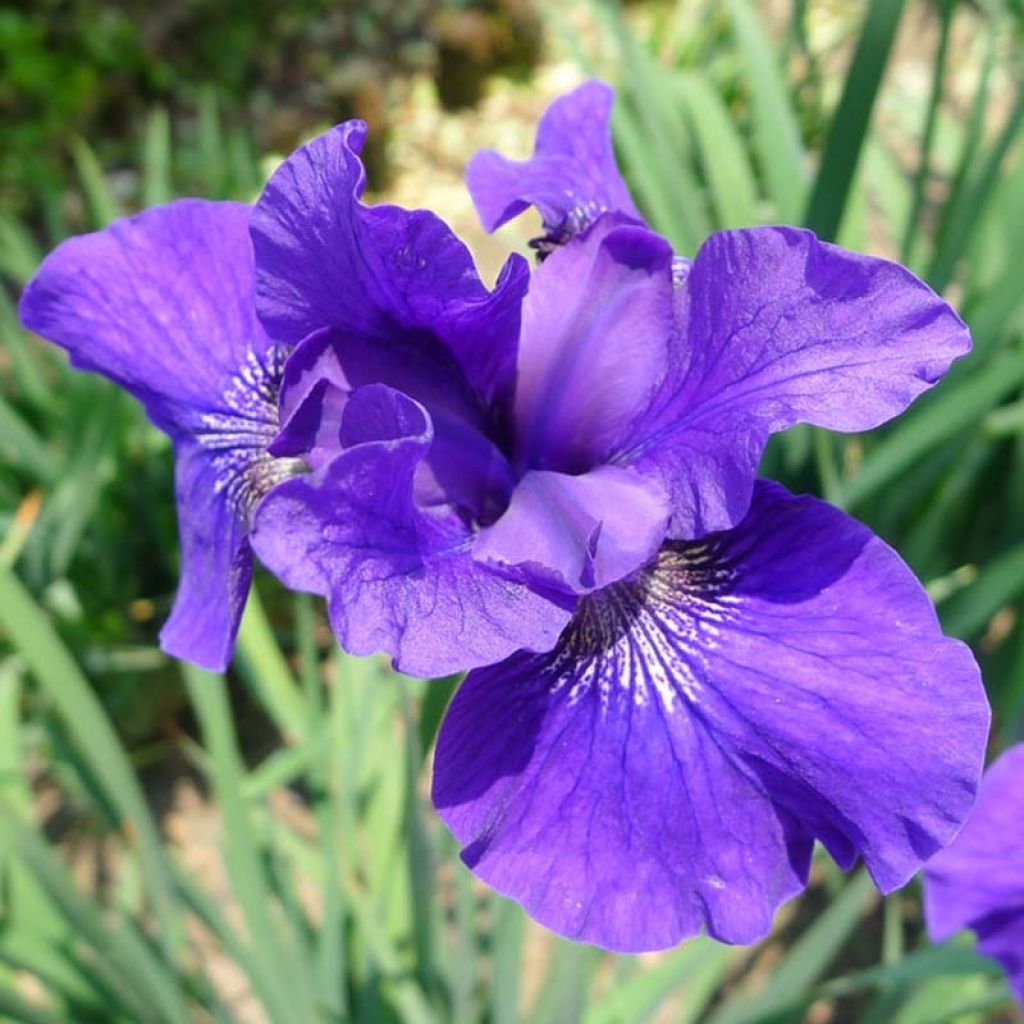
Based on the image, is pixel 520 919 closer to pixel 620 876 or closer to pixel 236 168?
pixel 620 876

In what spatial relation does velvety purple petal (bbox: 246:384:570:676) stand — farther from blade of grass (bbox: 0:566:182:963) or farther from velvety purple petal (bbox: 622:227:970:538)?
blade of grass (bbox: 0:566:182:963)

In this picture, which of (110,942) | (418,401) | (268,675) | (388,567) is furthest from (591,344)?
(268,675)

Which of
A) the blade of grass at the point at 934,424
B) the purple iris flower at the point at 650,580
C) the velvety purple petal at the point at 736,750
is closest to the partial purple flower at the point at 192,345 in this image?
the purple iris flower at the point at 650,580

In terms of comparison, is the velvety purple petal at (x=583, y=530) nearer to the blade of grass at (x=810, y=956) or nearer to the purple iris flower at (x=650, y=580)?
the purple iris flower at (x=650, y=580)

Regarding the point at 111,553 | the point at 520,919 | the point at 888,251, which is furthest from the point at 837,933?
the point at 888,251

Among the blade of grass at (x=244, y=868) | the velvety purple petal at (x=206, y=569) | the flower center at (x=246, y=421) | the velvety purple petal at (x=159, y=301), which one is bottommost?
the blade of grass at (x=244, y=868)

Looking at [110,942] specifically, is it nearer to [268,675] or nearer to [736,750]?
[268,675]
